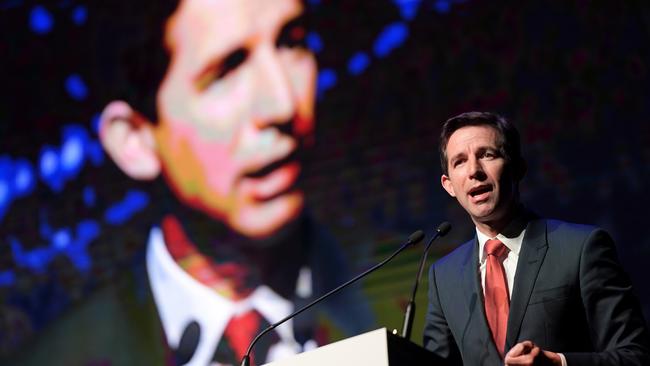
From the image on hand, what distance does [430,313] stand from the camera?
2.54m

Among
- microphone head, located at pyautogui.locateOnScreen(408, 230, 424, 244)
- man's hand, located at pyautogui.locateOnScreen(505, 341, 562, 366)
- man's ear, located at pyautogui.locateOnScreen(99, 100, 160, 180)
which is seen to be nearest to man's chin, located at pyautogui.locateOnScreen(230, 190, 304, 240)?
man's ear, located at pyautogui.locateOnScreen(99, 100, 160, 180)

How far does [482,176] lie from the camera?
2.36 metres

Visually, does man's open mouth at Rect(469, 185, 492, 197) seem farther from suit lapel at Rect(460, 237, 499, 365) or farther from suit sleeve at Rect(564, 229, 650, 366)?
suit sleeve at Rect(564, 229, 650, 366)

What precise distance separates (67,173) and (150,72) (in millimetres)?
730

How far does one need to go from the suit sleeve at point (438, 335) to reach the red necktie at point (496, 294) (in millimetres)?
193

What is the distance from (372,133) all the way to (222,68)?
987 millimetres

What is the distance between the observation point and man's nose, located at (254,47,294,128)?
13.9ft

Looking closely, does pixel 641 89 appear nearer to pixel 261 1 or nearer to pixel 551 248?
pixel 551 248

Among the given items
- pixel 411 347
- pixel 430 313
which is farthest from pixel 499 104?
pixel 411 347

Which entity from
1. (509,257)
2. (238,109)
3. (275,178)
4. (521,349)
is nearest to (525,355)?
(521,349)

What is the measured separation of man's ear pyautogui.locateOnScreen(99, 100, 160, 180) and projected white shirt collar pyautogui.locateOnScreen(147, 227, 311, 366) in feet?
1.19

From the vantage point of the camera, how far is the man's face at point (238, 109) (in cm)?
418

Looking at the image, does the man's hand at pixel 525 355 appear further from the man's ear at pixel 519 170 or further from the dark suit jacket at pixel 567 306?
the man's ear at pixel 519 170

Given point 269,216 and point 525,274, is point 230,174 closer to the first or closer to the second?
point 269,216
